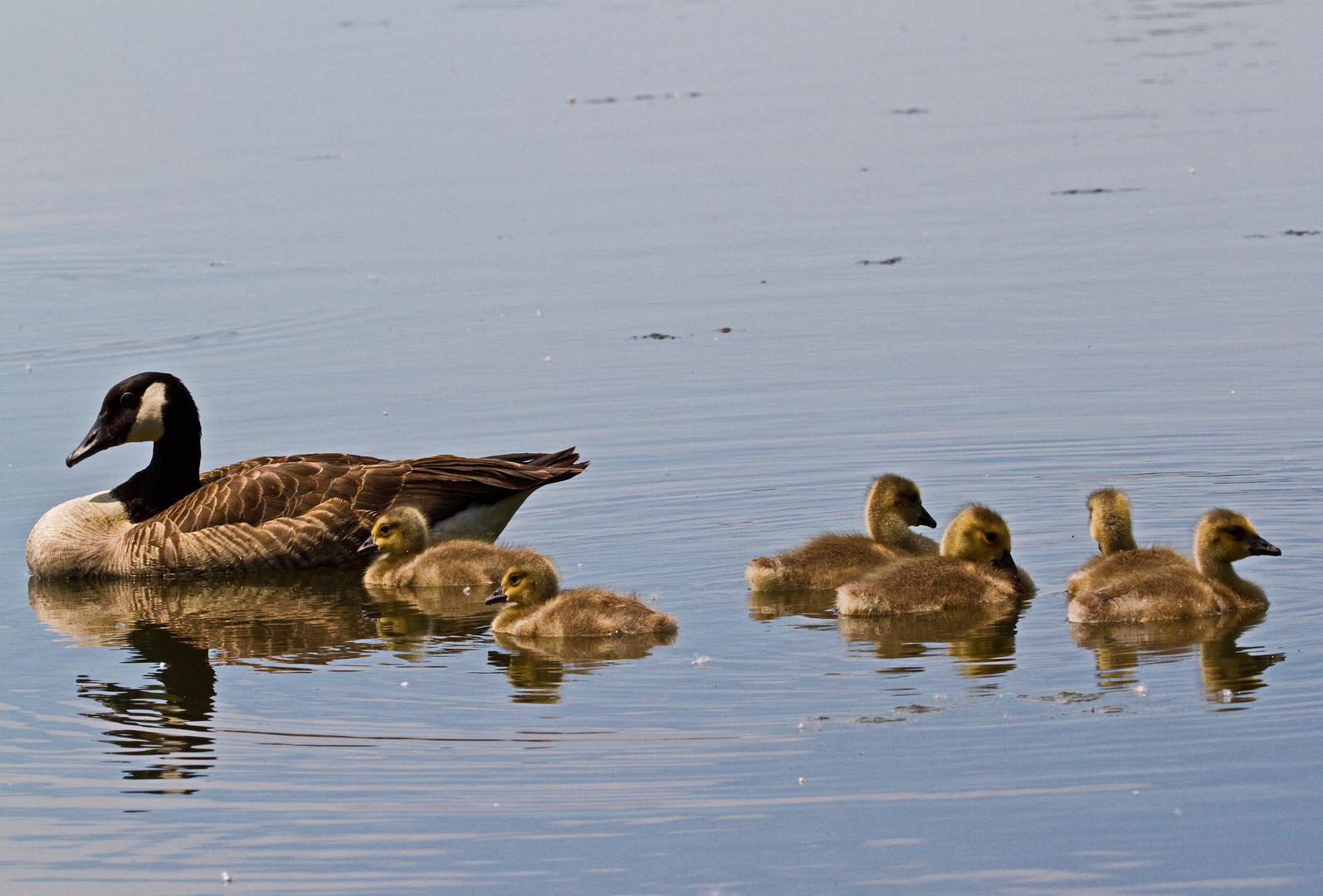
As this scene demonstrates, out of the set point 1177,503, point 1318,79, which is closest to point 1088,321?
point 1177,503

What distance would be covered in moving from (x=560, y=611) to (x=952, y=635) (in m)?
1.86

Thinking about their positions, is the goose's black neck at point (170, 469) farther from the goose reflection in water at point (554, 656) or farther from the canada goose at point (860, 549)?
the canada goose at point (860, 549)

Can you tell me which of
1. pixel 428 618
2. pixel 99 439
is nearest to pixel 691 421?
pixel 428 618

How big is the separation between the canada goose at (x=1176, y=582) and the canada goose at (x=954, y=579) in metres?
0.36

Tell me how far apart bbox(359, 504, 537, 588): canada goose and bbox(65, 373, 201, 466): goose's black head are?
4.83 ft

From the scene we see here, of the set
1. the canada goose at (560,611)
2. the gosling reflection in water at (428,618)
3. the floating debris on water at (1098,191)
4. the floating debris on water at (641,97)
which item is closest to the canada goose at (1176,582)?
the canada goose at (560,611)

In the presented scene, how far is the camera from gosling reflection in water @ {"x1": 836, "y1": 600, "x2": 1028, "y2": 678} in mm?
8594

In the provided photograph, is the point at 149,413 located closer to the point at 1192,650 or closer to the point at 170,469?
the point at 170,469

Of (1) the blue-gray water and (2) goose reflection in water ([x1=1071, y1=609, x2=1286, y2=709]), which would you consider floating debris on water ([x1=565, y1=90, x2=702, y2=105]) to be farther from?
(2) goose reflection in water ([x1=1071, y1=609, x2=1286, y2=709])

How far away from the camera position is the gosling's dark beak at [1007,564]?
→ 9695 millimetres

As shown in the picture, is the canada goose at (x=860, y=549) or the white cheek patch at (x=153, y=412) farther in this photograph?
the white cheek patch at (x=153, y=412)

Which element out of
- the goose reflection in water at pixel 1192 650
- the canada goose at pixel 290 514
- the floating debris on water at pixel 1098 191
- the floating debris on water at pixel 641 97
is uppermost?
the floating debris on water at pixel 641 97

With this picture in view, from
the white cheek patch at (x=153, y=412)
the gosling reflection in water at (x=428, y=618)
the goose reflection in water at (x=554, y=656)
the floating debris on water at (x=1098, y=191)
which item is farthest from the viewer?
the floating debris on water at (x=1098, y=191)

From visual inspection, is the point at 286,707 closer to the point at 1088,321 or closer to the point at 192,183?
the point at 1088,321
